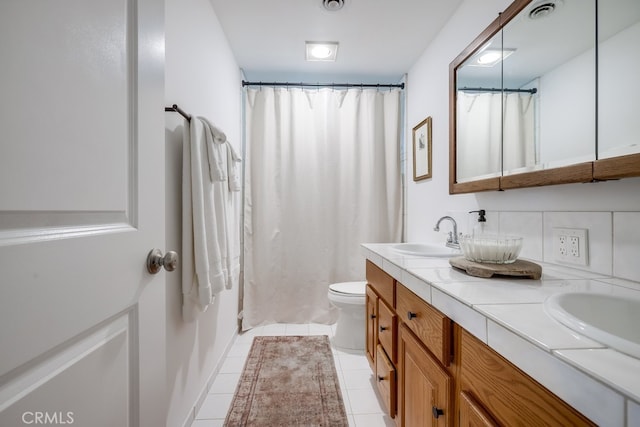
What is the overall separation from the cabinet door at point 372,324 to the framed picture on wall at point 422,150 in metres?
1.02

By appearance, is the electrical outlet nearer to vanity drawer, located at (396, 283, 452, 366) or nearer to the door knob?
vanity drawer, located at (396, 283, 452, 366)

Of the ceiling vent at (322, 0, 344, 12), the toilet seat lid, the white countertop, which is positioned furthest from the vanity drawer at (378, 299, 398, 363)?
the ceiling vent at (322, 0, 344, 12)

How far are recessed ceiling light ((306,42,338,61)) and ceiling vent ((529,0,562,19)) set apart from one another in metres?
1.33

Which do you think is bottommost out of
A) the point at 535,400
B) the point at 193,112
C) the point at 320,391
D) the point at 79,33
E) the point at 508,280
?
the point at 320,391

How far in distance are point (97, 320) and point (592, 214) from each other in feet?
4.45

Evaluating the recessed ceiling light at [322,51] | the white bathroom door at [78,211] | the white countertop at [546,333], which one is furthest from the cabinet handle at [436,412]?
the recessed ceiling light at [322,51]

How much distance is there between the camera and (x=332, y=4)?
66.7 inches

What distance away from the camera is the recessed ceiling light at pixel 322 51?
2108mm

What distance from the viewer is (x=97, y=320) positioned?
1.73ft

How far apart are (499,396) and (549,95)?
3.38ft

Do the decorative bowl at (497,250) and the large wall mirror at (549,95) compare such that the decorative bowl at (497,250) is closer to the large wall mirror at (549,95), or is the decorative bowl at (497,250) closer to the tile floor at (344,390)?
the large wall mirror at (549,95)

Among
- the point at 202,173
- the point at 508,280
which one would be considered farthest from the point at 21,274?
the point at 508,280

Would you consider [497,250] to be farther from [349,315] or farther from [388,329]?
[349,315]

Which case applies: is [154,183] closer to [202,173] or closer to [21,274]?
[21,274]
